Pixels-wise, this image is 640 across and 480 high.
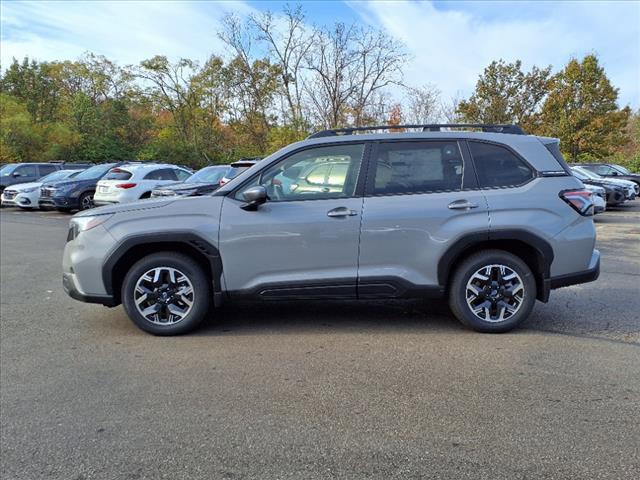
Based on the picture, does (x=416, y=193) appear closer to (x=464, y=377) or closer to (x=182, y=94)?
(x=464, y=377)

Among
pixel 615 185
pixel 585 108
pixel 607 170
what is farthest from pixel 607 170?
pixel 585 108

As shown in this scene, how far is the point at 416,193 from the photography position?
4836 mm

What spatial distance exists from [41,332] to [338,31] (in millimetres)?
25989

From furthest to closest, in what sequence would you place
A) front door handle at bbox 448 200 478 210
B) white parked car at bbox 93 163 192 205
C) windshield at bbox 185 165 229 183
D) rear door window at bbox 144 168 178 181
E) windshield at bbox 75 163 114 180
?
1. windshield at bbox 75 163 114 180
2. rear door window at bbox 144 168 178 181
3. white parked car at bbox 93 163 192 205
4. windshield at bbox 185 165 229 183
5. front door handle at bbox 448 200 478 210

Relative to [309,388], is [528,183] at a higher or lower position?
higher

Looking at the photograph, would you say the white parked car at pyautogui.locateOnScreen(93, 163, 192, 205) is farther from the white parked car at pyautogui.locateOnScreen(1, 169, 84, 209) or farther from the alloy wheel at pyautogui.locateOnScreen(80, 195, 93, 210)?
the white parked car at pyautogui.locateOnScreen(1, 169, 84, 209)

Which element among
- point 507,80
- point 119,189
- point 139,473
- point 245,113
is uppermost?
point 507,80

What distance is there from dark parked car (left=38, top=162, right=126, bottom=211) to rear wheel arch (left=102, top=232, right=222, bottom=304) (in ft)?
44.1

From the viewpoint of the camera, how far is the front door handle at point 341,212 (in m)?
4.73

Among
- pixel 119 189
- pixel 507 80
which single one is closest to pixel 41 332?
pixel 119 189

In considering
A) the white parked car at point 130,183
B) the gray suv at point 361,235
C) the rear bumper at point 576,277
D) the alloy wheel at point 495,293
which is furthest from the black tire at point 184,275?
the white parked car at point 130,183

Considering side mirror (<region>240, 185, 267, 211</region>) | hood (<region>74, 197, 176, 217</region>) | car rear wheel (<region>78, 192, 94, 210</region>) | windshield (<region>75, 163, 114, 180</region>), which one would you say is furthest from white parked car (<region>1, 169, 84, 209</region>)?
side mirror (<region>240, 185, 267, 211</region>)

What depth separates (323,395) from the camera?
12.0ft

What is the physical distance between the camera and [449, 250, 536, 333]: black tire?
4.82m
